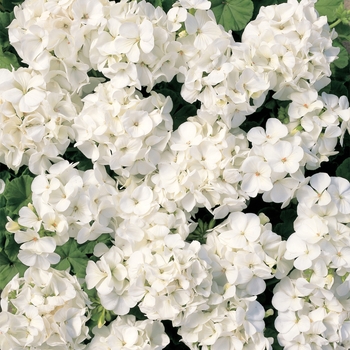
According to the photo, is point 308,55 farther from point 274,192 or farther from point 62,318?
point 62,318

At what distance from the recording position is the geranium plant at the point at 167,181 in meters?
1.37

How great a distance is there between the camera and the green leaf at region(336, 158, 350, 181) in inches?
62.9

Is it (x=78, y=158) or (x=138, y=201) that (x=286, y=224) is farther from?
(x=78, y=158)

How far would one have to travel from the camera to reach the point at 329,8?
1.74m

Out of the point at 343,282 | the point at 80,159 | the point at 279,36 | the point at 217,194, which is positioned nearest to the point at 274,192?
A: the point at 217,194

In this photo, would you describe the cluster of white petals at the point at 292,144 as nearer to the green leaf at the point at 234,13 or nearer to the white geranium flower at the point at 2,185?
the green leaf at the point at 234,13

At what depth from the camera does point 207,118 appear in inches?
56.6

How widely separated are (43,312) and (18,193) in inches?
12.8

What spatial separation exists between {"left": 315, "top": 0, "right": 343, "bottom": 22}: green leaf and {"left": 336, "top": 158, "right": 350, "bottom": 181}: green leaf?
45 cm

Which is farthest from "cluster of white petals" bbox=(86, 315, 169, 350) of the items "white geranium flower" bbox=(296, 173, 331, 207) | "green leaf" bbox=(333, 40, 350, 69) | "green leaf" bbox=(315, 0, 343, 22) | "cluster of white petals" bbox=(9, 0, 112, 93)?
"green leaf" bbox=(315, 0, 343, 22)

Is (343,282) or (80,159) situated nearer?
(343,282)

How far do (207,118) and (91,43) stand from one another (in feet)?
1.13

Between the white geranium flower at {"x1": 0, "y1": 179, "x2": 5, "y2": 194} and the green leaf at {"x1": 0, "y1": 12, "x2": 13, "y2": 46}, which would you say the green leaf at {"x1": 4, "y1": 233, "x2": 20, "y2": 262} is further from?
the green leaf at {"x1": 0, "y1": 12, "x2": 13, "y2": 46}

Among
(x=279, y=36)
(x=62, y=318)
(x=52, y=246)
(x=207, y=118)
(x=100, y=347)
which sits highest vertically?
(x=279, y=36)
